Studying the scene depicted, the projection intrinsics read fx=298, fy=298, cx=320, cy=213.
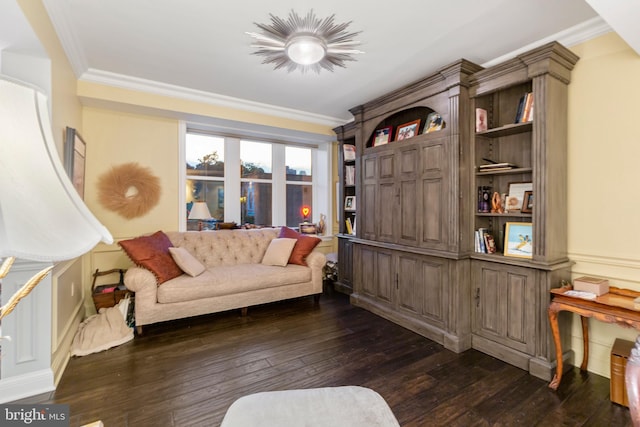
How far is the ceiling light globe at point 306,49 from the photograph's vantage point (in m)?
2.27

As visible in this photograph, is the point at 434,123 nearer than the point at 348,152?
Yes

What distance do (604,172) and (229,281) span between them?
358cm

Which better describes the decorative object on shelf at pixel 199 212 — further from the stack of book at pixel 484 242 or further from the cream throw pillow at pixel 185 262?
the stack of book at pixel 484 242

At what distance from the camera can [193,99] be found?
367 centimetres

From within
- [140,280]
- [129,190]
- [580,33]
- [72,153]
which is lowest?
[140,280]

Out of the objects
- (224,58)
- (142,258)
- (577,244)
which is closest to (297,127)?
(224,58)

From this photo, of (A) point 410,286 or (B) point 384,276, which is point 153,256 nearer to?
(B) point 384,276

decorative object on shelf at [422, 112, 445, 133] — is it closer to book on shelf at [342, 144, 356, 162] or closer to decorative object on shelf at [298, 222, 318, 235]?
book on shelf at [342, 144, 356, 162]

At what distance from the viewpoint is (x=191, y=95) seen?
3.63 metres

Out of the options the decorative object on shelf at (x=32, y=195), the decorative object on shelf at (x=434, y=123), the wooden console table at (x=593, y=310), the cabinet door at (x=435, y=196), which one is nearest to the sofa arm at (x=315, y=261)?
the cabinet door at (x=435, y=196)

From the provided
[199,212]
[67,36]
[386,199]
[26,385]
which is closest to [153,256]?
[199,212]

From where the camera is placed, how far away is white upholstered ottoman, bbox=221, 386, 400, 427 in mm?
1127

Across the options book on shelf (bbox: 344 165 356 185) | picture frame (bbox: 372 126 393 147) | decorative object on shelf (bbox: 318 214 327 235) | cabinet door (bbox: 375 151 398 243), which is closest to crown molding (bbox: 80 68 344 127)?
book on shelf (bbox: 344 165 356 185)

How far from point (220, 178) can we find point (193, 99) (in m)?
1.26
